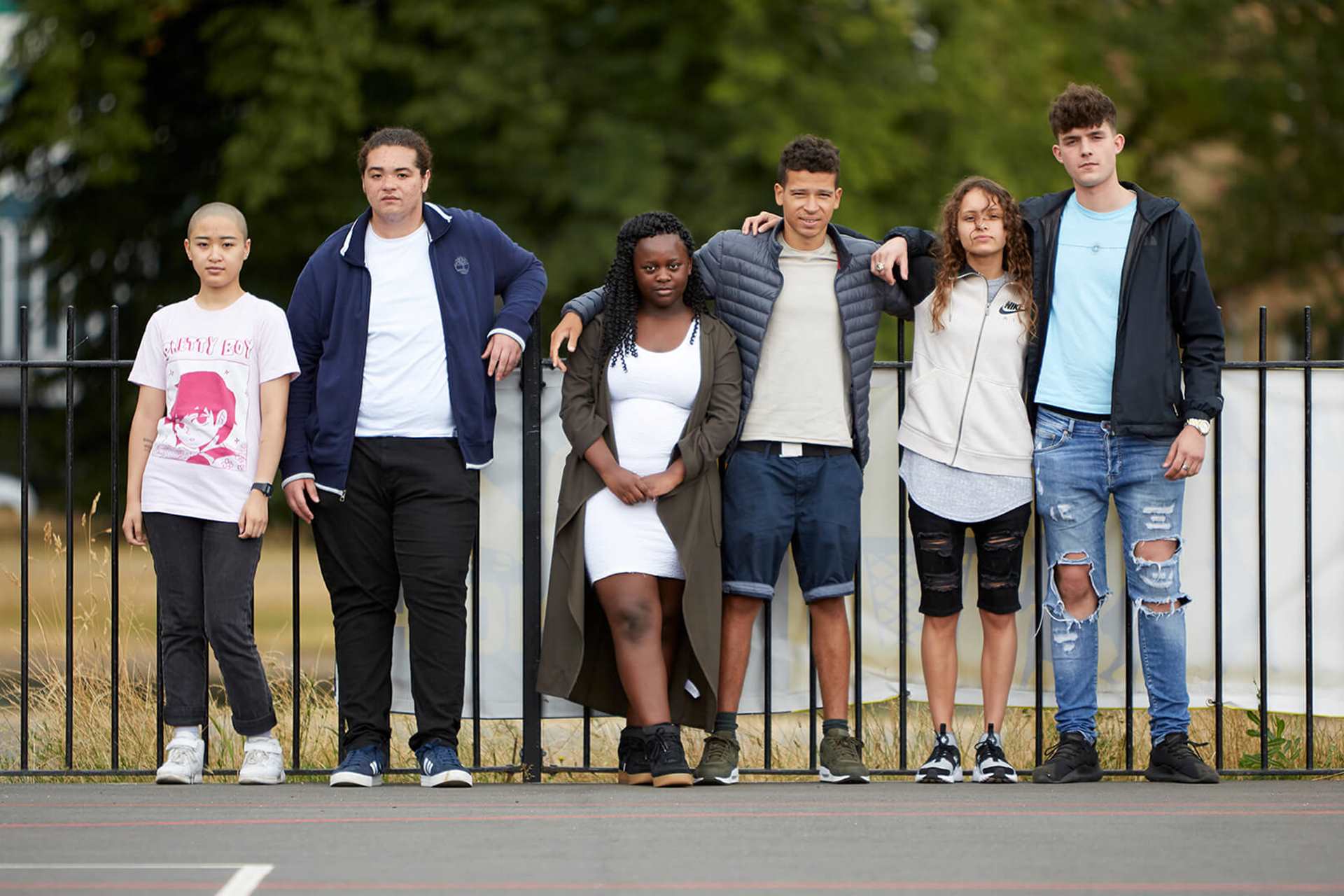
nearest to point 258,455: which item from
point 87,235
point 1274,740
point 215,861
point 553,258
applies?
point 215,861

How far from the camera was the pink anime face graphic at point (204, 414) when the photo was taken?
611cm

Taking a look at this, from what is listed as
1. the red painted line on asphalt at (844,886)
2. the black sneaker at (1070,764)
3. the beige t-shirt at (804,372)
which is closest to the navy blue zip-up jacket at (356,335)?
the beige t-shirt at (804,372)

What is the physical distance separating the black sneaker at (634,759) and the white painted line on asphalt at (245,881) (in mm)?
1671

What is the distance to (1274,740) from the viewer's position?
673 cm

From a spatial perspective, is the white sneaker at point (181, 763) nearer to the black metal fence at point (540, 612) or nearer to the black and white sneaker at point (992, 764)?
the black metal fence at point (540, 612)

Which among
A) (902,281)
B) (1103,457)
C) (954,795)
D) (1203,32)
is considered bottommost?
(954,795)

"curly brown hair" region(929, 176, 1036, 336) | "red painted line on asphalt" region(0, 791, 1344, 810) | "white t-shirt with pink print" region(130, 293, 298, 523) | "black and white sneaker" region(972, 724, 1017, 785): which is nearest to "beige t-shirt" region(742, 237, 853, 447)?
"curly brown hair" region(929, 176, 1036, 336)

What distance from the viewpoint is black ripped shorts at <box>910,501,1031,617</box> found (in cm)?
623

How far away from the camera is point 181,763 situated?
627 cm

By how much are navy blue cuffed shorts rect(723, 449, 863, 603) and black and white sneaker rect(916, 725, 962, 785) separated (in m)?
0.59

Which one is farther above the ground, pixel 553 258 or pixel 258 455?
pixel 553 258

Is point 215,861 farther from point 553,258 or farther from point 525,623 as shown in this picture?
point 553,258

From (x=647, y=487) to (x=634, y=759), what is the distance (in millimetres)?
921

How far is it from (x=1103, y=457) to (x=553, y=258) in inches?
459
